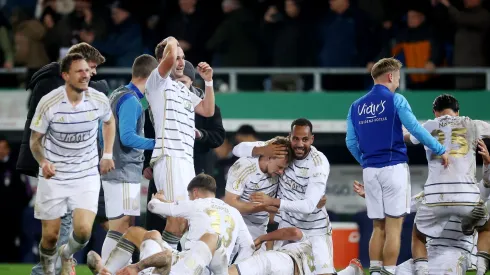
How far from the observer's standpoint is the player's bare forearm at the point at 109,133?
10031 millimetres

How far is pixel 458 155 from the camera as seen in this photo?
36.1 ft

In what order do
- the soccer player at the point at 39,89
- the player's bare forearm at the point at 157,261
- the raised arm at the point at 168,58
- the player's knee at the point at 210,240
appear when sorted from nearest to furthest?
the player's bare forearm at the point at 157,261 → the player's knee at the point at 210,240 → the raised arm at the point at 168,58 → the soccer player at the point at 39,89

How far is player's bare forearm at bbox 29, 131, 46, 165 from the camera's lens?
9.73 meters

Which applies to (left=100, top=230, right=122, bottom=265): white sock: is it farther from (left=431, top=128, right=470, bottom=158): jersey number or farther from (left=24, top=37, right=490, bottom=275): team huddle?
(left=431, top=128, right=470, bottom=158): jersey number

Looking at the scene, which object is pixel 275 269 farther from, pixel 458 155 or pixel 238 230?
pixel 458 155

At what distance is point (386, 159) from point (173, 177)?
6.89 feet

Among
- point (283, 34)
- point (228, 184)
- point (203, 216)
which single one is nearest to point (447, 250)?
point (228, 184)

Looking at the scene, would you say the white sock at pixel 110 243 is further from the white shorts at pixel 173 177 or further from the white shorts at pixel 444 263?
the white shorts at pixel 444 263

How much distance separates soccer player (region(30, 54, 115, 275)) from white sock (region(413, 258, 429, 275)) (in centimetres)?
328

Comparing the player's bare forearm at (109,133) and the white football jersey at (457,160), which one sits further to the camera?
the white football jersey at (457,160)

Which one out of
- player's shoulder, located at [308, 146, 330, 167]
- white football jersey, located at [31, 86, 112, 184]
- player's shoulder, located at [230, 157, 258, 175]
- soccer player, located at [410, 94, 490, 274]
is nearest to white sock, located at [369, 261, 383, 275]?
soccer player, located at [410, 94, 490, 274]

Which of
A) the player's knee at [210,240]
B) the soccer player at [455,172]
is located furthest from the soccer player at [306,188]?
the player's knee at [210,240]

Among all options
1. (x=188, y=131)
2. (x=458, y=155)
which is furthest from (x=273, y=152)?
(x=458, y=155)

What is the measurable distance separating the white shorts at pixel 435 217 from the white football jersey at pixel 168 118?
2.61m
